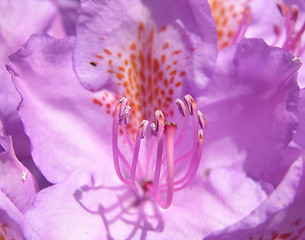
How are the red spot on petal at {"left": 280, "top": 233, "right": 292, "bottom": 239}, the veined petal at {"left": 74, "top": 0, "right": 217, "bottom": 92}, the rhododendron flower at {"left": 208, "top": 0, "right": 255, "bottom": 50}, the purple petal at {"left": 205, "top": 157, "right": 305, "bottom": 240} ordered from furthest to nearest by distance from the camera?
the rhododendron flower at {"left": 208, "top": 0, "right": 255, "bottom": 50} → the veined petal at {"left": 74, "top": 0, "right": 217, "bottom": 92} → the red spot on petal at {"left": 280, "top": 233, "right": 292, "bottom": 239} → the purple petal at {"left": 205, "top": 157, "right": 305, "bottom": 240}

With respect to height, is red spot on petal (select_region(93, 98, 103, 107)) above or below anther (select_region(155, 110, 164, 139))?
above

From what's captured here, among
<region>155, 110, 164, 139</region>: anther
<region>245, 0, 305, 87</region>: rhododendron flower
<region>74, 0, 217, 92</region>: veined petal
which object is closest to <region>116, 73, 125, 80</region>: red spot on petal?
<region>74, 0, 217, 92</region>: veined petal

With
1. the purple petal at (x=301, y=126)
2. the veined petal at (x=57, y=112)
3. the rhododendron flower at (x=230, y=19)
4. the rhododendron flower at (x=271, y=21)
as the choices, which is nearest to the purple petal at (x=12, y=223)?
the veined petal at (x=57, y=112)

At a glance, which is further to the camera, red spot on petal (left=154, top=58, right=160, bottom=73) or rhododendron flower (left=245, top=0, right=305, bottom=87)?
rhododendron flower (left=245, top=0, right=305, bottom=87)

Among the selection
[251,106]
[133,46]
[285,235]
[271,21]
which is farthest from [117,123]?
[271,21]

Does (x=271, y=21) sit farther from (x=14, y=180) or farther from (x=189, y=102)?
(x=14, y=180)

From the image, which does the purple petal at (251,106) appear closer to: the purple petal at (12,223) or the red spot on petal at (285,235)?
the red spot on petal at (285,235)

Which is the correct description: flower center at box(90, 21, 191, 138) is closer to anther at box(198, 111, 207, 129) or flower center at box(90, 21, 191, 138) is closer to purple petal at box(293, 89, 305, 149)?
anther at box(198, 111, 207, 129)

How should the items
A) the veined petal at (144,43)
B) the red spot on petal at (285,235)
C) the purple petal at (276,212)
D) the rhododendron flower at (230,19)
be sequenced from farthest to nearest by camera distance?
the rhododendron flower at (230,19)
the veined petal at (144,43)
the red spot on petal at (285,235)
the purple petal at (276,212)
